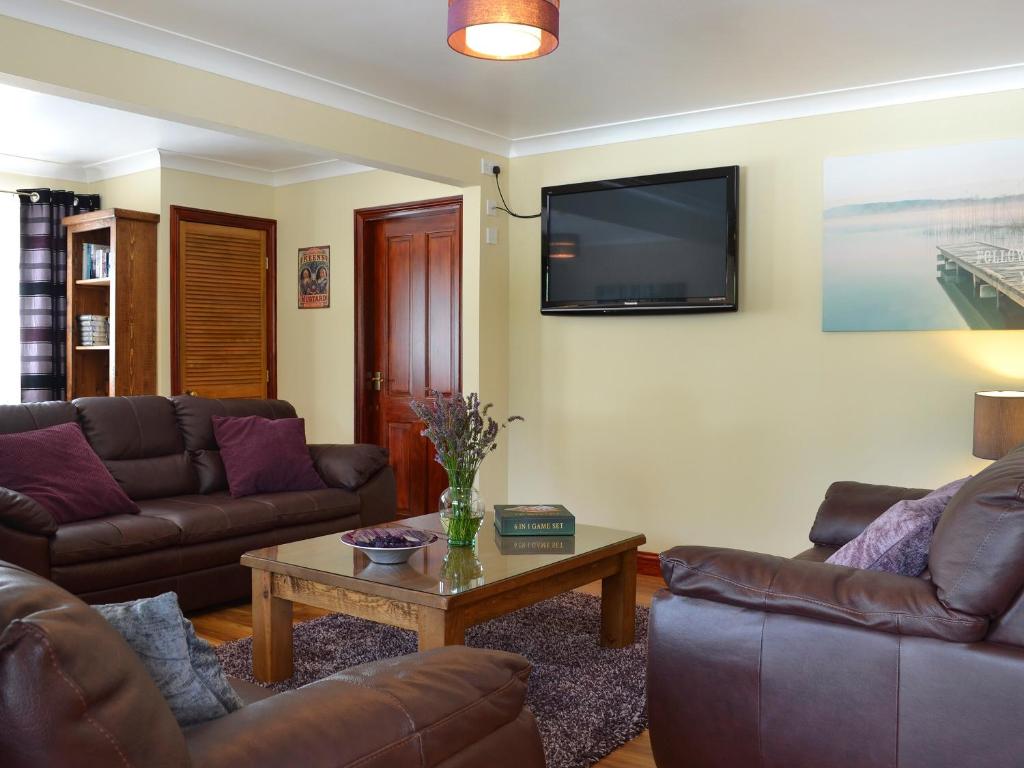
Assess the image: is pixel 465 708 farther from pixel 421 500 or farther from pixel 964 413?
pixel 421 500

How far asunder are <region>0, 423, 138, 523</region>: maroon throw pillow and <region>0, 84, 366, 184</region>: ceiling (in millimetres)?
1848

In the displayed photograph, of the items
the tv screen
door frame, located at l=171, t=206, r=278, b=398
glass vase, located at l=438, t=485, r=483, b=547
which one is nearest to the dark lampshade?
the tv screen

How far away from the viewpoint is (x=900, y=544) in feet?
7.50

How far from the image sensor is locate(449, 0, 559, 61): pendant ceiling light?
7.98ft

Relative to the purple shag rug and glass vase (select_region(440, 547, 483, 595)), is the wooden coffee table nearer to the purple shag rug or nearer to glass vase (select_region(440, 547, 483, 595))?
glass vase (select_region(440, 547, 483, 595))

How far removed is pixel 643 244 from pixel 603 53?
4.19ft

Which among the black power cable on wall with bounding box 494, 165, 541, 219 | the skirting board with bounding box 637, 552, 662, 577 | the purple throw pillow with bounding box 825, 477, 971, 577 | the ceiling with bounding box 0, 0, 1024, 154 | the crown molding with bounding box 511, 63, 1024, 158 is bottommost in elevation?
the skirting board with bounding box 637, 552, 662, 577

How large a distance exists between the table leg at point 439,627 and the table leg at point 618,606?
978 millimetres

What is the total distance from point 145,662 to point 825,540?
2701mm

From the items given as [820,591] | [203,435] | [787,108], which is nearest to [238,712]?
[820,591]

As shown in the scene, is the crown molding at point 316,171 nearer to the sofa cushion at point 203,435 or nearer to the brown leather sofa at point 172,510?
the brown leather sofa at point 172,510

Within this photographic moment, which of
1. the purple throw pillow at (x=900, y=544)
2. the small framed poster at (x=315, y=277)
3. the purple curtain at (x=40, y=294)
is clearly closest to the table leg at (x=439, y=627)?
the purple throw pillow at (x=900, y=544)

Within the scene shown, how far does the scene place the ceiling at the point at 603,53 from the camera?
3.47 m

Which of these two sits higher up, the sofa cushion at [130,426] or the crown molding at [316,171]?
the crown molding at [316,171]
